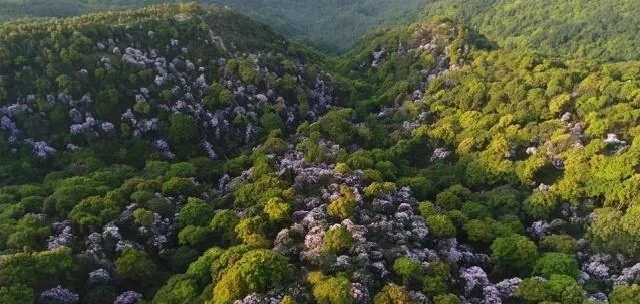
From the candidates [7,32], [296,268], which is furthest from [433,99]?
[7,32]

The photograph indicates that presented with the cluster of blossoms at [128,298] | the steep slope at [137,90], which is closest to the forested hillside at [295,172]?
the cluster of blossoms at [128,298]

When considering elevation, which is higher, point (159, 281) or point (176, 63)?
point (176, 63)

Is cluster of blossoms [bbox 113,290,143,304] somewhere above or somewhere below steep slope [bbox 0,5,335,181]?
below

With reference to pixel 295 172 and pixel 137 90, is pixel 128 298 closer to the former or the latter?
pixel 295 172

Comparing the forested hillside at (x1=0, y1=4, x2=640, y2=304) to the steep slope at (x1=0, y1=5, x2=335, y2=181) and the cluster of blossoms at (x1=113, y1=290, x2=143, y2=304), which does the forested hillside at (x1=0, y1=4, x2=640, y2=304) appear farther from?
the steep slope at (x1=0, y1=5, x2=335, y2=181)

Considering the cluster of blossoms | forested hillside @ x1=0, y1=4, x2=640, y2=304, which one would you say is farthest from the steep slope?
the cluster of blossoms

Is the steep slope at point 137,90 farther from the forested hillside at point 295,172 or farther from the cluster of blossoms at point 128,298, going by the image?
the cluster of blossoms at point 128,298

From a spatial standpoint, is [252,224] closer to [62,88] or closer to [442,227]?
[442,227]

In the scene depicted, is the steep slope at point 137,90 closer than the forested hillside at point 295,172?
No

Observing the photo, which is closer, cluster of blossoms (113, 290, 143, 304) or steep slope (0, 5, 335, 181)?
cluster of blossoms (113, 290, 143, 304)
